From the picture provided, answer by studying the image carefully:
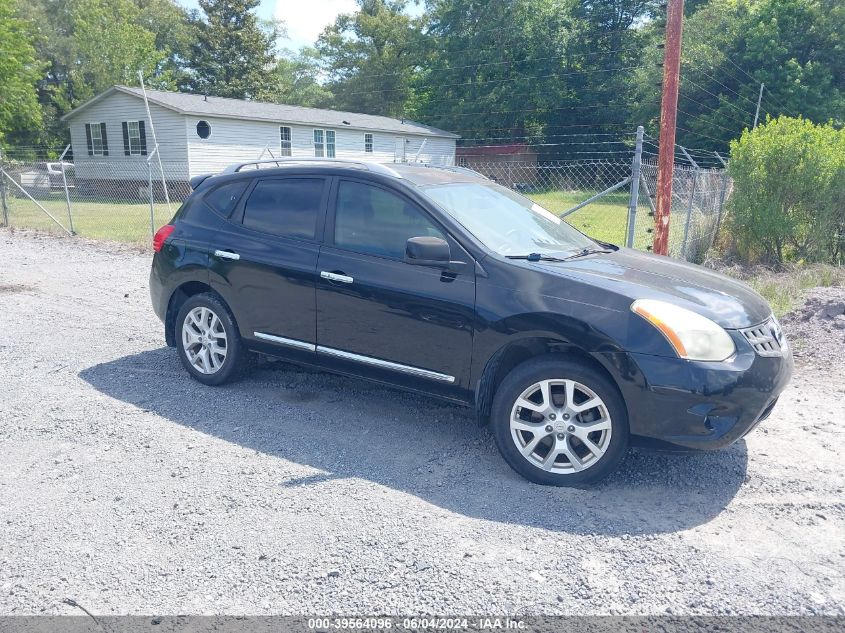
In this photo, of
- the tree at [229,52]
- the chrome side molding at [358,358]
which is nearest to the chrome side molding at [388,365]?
the chrome side molding at [358,358]

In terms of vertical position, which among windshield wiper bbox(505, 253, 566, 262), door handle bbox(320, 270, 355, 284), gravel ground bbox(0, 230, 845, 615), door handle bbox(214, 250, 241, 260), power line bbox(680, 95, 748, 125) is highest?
power line bbox(680, 95, 748, 125)

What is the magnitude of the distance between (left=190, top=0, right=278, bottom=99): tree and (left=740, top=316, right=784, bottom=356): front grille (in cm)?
4900

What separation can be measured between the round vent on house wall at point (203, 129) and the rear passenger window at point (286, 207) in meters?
24.6

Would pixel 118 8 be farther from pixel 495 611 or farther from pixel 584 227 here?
pixel 495 611

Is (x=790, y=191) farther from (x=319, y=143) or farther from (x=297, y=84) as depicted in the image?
(x=297, y=84)

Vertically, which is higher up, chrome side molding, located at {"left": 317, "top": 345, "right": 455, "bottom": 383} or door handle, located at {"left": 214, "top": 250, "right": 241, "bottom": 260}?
door handle, located at {"left": 214, "top": 250, "right": 241, "bottom": 260}

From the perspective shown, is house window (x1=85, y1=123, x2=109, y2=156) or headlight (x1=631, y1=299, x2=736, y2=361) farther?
house window (x1=85, y1=123, x2=109, y2=156)

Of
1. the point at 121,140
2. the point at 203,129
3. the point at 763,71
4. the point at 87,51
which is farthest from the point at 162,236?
the point at 87,51

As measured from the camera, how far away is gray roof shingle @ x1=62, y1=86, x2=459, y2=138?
27359 millimetres

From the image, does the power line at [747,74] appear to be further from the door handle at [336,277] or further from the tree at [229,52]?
the door handle at [336,277]

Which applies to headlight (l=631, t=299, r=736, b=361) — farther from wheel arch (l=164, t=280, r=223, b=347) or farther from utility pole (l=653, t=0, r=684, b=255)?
utility pole (l=653, t=0, r=684, b=255)

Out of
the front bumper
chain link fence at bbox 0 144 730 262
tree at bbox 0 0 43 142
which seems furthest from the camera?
tree at bbox 0 0 43 142

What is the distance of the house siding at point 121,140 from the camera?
27.3 meters

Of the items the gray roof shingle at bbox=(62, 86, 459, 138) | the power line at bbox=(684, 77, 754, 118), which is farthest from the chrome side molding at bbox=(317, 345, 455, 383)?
the power line at bbox=(684, 77, 754, 118)
